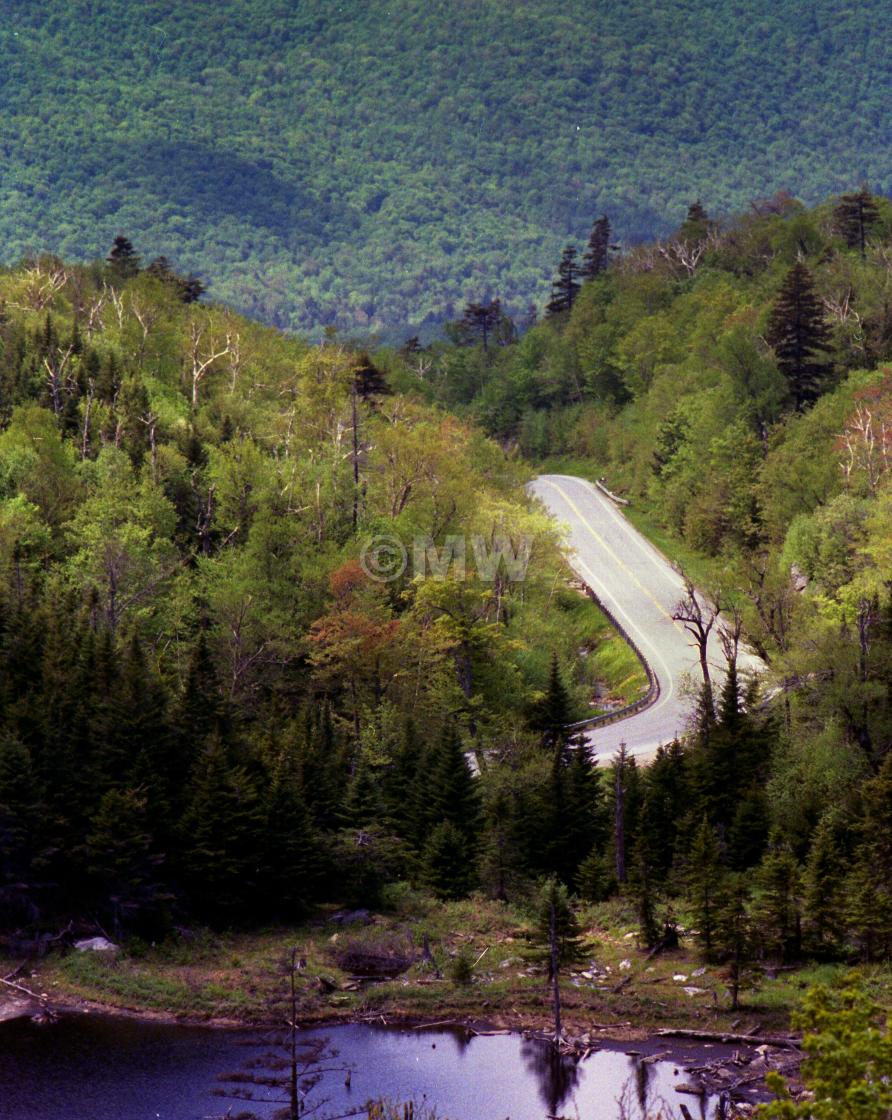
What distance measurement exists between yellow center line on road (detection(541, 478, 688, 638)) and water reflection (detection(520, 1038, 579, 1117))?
1882 inches


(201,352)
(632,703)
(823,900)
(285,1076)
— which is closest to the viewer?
(285,1076)

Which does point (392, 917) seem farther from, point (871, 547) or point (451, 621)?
point (871, 547)

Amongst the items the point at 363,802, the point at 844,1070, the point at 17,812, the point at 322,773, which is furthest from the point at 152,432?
the point at 844,1070

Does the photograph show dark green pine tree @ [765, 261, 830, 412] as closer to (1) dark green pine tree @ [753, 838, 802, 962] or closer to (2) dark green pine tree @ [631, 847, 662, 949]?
(2) dark green pine tree @ [631, 847, 662, 949]

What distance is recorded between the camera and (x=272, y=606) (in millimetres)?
102438

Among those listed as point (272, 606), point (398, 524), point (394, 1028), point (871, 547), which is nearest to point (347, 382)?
point (398, 524)

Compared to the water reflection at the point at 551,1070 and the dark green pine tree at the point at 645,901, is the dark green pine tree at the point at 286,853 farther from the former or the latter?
the water reflection at the point at 551,1070

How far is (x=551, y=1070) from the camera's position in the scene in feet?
195

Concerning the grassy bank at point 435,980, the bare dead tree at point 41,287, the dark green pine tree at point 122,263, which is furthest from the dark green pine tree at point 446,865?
the dark green pine tree at point 122,263

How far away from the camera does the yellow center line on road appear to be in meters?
116

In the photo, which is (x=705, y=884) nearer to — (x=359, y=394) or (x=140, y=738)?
(x=140, y=738)

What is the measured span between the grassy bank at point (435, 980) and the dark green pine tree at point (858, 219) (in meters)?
112

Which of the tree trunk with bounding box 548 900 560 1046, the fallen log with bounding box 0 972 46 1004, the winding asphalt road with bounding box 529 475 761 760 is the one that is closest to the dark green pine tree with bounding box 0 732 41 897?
the fallen log with bounding box 0 972 46 1004

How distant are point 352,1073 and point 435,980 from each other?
8877 mm
